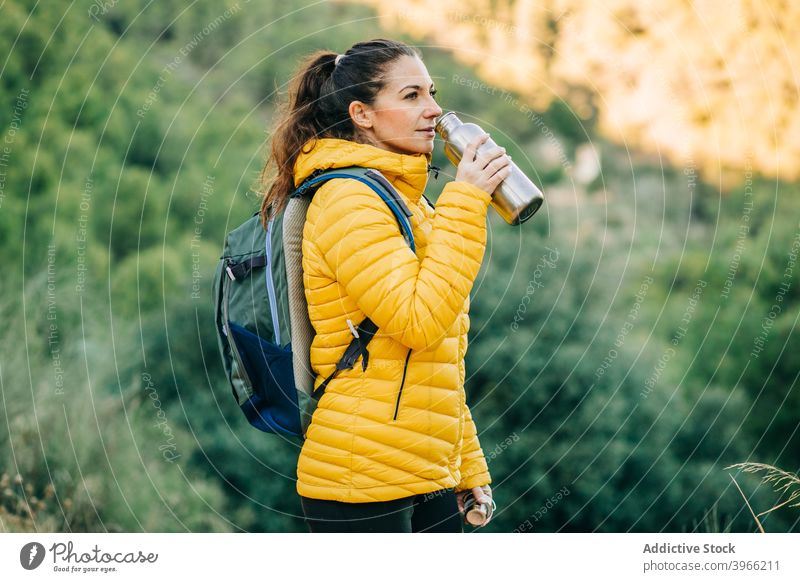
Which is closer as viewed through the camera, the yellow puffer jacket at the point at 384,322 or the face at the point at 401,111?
the yellow puffer jacket at the point at 384,322

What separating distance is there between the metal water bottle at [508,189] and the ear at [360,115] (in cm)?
23

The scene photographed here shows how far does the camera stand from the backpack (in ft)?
7.61

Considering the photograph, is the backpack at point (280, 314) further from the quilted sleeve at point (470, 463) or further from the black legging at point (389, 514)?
the quilted sleeve at point (470, 463)

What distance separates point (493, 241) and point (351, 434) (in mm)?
6666

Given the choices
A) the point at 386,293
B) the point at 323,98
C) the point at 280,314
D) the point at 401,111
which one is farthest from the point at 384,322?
the point at 323,98

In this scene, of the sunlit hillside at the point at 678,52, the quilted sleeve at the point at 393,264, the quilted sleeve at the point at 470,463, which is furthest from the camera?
the sunlit hillside at the point at 678,52

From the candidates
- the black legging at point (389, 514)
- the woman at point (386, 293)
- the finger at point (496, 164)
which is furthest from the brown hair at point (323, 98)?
the black legging at point (389, 514)

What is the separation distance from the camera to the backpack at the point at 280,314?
2318mm

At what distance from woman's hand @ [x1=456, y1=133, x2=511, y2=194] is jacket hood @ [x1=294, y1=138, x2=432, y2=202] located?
0.12m

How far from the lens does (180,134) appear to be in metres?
10.1

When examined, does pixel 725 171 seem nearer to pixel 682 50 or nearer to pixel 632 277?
pixel 632 277

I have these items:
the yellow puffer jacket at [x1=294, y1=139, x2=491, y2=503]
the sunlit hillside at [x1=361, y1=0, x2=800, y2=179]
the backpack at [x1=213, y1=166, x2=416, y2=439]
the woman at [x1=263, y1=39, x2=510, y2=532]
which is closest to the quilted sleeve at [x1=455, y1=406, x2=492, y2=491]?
the woman at [x1=263, y1=39, x2=510, y2=532]
